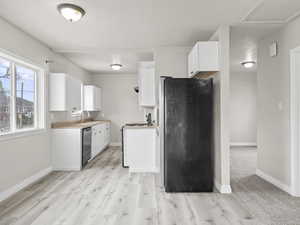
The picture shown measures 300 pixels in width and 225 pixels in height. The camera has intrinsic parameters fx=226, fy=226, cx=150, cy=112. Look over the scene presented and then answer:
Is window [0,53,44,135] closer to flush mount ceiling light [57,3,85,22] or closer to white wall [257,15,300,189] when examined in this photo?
flush mount ceiling light [57,3,85,22]

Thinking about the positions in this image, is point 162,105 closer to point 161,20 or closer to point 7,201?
point 161,20

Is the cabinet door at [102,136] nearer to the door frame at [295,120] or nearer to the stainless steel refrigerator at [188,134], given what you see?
the stainless steel refrigerator at [188,134]

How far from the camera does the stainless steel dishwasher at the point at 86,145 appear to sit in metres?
4.72

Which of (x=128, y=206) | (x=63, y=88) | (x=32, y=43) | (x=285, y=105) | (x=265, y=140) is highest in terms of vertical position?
(x=32, y=43)

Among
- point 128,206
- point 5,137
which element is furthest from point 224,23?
point 5,137

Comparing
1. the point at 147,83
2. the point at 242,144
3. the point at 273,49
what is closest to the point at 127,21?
the point at 147,83

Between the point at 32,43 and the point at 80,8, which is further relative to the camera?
the point at 32,43

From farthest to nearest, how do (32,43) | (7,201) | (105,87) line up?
1. (105,87)
2. (32,43)
3. (7,201)

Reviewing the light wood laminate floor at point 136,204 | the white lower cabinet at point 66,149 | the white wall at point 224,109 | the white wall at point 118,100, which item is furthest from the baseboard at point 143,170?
the white wall at point 118,100

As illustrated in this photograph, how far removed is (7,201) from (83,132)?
1967 millimetres

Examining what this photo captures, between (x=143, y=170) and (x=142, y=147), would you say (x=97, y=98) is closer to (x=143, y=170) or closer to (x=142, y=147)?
(x=142, y=147)

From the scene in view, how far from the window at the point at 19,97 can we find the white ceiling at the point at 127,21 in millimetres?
606

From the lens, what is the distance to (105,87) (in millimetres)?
7633

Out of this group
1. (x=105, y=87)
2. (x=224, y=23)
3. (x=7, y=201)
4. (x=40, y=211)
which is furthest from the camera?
(x=105, y=87)
